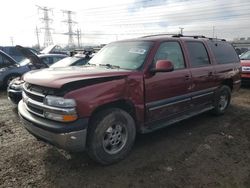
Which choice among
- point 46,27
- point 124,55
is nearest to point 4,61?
point 124,55

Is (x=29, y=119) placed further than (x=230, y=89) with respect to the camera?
No

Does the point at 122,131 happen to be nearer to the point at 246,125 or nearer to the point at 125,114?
the point at 125,114

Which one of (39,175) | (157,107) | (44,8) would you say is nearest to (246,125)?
(157,107)

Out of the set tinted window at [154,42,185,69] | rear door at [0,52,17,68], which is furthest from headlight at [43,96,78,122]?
rear door at [0,52,17,68]

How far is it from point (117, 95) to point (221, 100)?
3676 mm

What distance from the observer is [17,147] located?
14.3ft

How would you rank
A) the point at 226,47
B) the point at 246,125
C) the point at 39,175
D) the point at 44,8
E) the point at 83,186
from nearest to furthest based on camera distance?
the point at 83,186 < the point at 39,175 < the point at 246,125 < the point at 226,47 < the point at 44,8

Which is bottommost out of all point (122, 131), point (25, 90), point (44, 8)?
point (122, 131)

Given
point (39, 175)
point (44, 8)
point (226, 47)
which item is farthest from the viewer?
point (44, 8)

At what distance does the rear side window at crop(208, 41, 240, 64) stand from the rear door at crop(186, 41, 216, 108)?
417 millimetres

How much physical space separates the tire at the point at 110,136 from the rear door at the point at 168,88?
0.49 metres

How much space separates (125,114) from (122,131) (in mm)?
290

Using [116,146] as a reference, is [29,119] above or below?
above

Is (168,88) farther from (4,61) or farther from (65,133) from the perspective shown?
(4,61)
